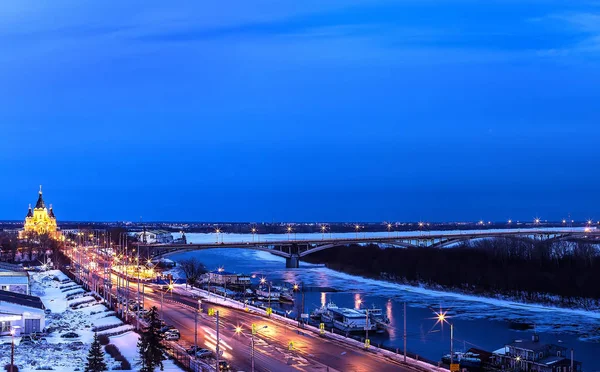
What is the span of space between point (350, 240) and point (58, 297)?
2070 inches

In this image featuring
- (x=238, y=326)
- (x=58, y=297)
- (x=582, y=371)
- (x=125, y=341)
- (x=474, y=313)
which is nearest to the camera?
(x=582, y=371)

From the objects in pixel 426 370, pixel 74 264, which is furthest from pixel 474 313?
pixel 74 264

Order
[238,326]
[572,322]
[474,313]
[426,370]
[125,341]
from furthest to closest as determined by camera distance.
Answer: [474,313] < [572,322] < [238,326] < [125,341] < [426,370]

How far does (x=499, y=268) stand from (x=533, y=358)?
48.1m

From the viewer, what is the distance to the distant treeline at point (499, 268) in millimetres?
70375

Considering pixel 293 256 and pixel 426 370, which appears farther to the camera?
pixel 293 256

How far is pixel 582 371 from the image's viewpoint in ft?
118

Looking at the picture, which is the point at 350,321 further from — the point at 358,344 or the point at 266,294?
the point at 266,294

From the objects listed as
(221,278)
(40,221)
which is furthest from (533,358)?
(40,221)

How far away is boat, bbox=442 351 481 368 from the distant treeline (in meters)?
31.7

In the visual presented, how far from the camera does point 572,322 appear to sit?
54219mm

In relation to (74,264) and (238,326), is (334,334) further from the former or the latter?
(74,264)

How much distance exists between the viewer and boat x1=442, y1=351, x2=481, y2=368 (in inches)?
1406

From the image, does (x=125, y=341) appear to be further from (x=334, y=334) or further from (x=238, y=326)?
(x=334, y=334)
